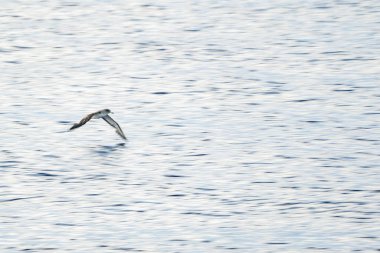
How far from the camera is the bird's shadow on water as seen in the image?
116 ft

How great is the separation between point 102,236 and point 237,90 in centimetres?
1562

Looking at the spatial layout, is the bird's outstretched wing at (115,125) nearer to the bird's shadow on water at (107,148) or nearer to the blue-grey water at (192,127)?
the bird's shadow on water at (107,148)

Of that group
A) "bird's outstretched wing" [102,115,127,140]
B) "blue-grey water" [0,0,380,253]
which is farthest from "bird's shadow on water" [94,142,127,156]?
"bird's outstretched wing" [102,115,127,140]

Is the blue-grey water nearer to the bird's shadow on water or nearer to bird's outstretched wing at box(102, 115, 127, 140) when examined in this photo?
the bird's shadow on water

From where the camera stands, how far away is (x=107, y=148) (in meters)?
35.7

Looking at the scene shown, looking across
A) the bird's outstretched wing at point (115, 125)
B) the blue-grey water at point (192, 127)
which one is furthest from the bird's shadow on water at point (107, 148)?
the bird's outstretched wing at point (115, 125)

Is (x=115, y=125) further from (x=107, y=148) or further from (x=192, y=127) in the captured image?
(x=192, y=127)

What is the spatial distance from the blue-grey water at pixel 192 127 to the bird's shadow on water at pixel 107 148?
10 cm

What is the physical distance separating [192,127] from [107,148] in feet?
11.5

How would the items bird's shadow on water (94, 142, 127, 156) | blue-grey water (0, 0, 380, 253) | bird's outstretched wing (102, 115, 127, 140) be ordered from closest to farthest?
blue-grey water (0, 0, 380, 253) < bird's shadow on water (94, 142, 127, 156) < bird's outstretched wing (102, 115, 127, 140)

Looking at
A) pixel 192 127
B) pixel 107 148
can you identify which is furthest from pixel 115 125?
pixel 192 127

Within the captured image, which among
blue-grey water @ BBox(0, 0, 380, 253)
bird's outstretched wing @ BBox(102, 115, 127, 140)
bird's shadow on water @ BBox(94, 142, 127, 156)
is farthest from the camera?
bird's outstretched wing @ BBox(102, 115, 127, 140)

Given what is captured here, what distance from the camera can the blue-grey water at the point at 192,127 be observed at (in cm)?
2867

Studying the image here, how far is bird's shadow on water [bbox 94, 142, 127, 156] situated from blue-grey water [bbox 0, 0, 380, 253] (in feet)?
0.32
